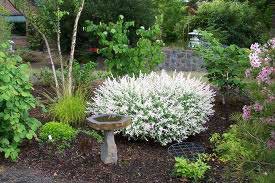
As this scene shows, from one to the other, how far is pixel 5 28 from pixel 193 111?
→ 5987 millimetres

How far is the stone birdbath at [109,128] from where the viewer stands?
509 cm

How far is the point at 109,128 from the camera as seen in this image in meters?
5.11

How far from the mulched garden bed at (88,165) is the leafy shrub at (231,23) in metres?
7.99

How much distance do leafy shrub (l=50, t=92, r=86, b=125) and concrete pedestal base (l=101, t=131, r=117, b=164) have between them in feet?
4.13

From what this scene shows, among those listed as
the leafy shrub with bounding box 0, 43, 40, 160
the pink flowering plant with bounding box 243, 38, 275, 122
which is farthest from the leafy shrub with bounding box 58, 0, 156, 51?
the pink flowering plant with bounding box 243, 38, 275, 122

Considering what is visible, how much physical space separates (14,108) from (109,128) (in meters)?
1.11

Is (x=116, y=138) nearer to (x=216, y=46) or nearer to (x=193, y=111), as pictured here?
(x=193, y=111)

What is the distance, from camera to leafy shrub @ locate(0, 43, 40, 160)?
5258 mm

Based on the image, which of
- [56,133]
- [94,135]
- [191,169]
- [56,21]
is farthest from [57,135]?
[56,21]

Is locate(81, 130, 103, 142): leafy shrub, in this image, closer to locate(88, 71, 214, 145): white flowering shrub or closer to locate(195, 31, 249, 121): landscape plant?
locate(88, 71, 214, 145): white flowering shrub

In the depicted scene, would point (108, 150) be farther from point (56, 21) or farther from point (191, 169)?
point (56, 21)

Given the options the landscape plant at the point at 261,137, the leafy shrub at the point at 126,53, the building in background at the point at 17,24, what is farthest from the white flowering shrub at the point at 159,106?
the building in background at the point at 17,24

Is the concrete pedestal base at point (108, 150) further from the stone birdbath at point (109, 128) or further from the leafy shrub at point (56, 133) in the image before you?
the leafy shrub at point (56, 133)

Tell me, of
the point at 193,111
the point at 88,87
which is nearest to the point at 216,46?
the point at 193,111
